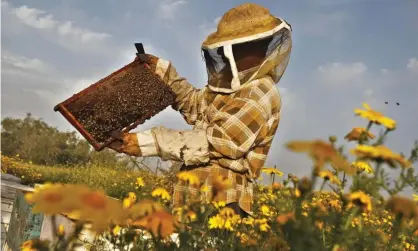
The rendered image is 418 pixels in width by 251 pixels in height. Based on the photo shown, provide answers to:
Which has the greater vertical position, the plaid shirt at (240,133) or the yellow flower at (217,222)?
the plaid shirt at (240,133)

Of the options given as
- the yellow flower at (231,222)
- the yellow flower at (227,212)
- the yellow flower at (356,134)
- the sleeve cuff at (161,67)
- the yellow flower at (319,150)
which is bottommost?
the yellow flower at (231,222)

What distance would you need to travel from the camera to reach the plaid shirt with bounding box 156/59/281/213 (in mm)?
3582

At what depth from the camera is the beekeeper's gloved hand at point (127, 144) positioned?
11.8ft

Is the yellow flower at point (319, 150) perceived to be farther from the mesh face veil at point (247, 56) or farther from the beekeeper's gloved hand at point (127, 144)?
the mesh face veil at point (247, 56)

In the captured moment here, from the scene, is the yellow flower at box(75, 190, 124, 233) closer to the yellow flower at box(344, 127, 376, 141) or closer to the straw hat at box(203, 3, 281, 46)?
the yellow flower at box(344, 127, 376, 141)

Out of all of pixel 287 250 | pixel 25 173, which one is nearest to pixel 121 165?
pixel 25 173

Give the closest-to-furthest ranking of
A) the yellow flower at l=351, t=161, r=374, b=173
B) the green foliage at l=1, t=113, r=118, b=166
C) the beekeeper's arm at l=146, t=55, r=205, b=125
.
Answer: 1. the yellow flower at l=351, t=161, r=374, b=173
2. the beekeeper's arm at l=146, t=55, r=205, b=125
3. the green foliage at l=1, t=113, r=118, b=166

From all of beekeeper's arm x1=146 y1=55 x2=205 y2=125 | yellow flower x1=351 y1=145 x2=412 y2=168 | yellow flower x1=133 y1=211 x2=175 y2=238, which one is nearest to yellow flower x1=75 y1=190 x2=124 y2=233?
yellow flower x1=133 y1=211 x2=175 y2=238

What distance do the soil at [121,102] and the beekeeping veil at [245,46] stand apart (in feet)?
1.36

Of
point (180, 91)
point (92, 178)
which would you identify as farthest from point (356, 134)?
point (92, 178)

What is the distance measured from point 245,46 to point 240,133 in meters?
0.74

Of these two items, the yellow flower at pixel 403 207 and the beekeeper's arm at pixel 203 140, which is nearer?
the yellow flower at pixel 403 207

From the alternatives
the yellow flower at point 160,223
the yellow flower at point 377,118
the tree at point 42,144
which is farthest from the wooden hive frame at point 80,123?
the tree at point 42,144

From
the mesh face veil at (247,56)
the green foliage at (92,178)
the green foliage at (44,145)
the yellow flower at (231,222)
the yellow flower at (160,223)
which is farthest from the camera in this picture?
the green foliage at (44,145)
